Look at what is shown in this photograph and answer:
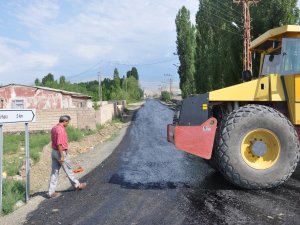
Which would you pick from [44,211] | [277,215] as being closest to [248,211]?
[277,215]

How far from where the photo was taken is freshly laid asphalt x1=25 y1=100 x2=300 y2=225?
6.17 metres

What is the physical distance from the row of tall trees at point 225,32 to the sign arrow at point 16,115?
10106 mm

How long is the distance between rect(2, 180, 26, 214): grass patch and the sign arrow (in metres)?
1.48

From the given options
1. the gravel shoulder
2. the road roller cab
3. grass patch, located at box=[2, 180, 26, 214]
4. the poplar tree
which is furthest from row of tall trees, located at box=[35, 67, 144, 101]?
the road roller cab

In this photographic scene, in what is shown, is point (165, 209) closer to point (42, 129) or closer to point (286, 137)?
point (286, 137)

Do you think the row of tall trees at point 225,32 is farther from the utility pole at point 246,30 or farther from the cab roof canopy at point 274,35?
the cab roof canopy at point 274,35

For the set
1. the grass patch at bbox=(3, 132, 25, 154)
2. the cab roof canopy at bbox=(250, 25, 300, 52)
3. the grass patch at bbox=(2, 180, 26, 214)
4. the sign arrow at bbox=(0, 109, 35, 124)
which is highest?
the cab roof canopy at bbox=(250, 25, 300, 52)

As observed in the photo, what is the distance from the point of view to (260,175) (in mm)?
7449

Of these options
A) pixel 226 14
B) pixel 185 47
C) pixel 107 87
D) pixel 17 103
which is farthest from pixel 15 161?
pixel 107 87

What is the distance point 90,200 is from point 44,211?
2.88ft

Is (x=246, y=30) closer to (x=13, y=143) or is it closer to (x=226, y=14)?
(x=226, y=14)

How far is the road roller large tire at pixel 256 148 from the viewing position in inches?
293

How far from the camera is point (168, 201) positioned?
282 inches

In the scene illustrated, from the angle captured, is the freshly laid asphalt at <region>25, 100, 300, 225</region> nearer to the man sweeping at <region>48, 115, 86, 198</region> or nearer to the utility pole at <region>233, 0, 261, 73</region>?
the man sweeping at <region>48, 115, 86, 198</region>
